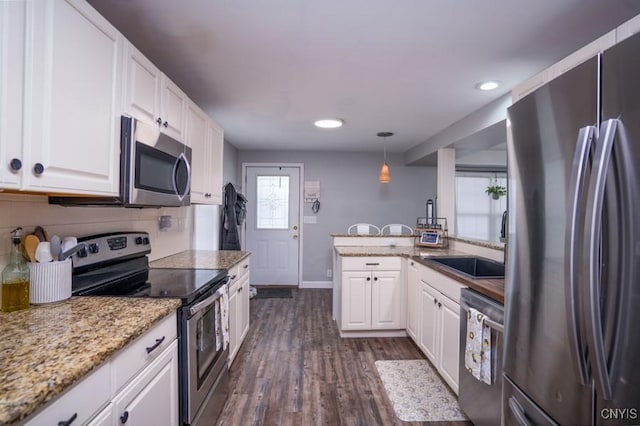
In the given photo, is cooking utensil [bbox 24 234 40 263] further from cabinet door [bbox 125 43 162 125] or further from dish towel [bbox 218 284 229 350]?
dish towel [bbox 218 284 229 350]

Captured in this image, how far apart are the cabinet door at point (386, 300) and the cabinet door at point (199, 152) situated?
1.75m

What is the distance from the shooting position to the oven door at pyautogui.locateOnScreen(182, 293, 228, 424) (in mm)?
1431

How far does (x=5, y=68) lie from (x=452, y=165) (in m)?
3.87

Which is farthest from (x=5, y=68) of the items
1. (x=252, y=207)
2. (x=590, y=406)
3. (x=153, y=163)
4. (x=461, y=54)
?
(x=252, y=207)

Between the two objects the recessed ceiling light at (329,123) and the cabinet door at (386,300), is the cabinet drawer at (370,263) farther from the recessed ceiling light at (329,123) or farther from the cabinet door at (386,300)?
the recessed ceiling light at (329,123)

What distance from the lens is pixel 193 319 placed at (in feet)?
4.85

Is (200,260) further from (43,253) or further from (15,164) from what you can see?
(15,164)

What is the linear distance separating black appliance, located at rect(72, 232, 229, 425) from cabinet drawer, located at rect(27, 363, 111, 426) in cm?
50

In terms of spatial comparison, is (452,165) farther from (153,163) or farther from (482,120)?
(153,163)

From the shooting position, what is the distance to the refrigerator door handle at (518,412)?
1.15 meters

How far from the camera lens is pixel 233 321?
244cm

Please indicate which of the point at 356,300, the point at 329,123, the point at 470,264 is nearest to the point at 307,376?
the point at 356,300

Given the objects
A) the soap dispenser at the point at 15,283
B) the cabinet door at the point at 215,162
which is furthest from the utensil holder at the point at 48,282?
the cabinet door at the point at 215,162

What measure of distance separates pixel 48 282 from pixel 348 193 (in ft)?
14.2
